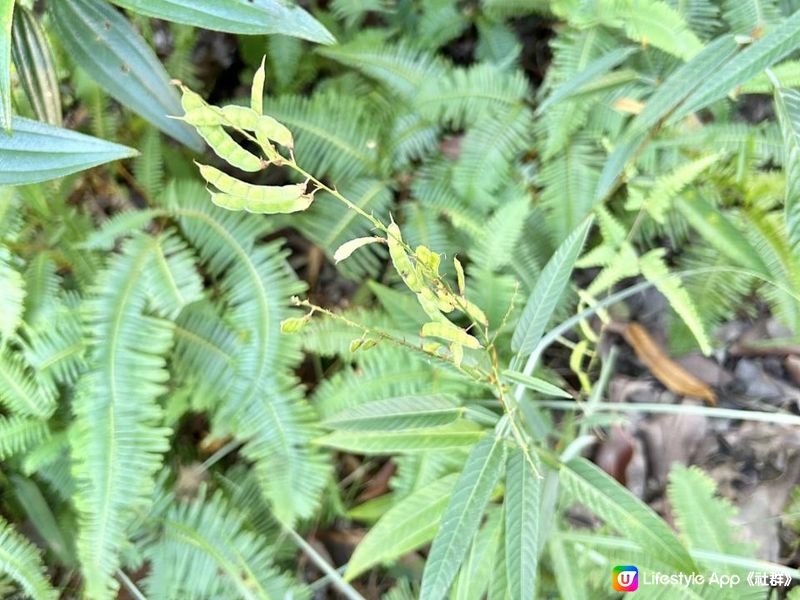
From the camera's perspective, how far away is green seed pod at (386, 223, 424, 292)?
0.81m

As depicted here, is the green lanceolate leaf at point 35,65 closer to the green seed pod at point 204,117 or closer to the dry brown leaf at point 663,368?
the green seed pod at point 204,117

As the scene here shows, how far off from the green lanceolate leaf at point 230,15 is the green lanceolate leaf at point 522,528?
3.05ft

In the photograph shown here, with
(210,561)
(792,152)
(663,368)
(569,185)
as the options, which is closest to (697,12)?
(569,185)

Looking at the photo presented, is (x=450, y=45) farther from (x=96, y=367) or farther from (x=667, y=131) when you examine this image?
(x=96, y=367)

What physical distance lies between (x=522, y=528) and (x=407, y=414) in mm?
330

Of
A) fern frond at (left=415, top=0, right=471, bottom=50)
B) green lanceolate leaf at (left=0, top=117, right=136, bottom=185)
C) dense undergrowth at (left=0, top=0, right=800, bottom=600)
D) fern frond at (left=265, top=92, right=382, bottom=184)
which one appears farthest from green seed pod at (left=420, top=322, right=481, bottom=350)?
fern frond at (left=415, top=0, right=471, bottom=50)

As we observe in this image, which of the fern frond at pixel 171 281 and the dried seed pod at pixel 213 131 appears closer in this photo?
the dried seed pod at pixel 213 131

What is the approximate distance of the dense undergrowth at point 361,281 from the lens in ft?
4.63

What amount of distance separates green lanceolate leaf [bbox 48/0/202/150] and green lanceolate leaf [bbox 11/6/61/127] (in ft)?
0.19

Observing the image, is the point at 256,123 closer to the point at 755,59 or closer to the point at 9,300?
the point at 755,59

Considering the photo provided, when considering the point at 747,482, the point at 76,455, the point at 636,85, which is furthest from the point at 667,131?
the point at 76,455

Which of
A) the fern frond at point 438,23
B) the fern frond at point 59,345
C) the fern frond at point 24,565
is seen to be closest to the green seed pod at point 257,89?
the fern frond at point 59,345

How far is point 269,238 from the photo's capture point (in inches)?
82.7

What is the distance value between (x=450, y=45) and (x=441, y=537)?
164 centimetres
